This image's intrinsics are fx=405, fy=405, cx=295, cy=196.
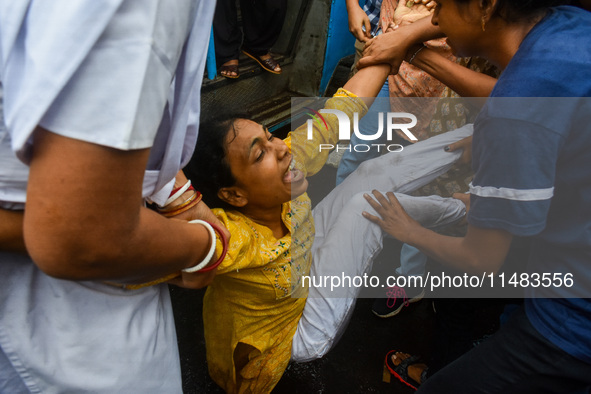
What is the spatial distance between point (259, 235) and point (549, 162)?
3.13ft

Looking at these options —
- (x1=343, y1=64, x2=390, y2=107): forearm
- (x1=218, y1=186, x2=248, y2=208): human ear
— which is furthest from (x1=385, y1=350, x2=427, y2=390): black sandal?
(x1=343, y1=64, x2=390, y2=107): forearm

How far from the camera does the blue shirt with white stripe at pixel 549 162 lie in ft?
3.22

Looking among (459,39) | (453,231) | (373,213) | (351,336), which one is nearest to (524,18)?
(459,39)

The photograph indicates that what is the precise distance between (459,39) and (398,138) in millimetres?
1496

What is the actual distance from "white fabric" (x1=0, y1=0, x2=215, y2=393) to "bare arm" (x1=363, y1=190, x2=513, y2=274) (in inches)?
35.5

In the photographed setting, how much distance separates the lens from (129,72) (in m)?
0.49

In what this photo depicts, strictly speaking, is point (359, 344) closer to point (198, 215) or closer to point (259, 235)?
point (259, 235)

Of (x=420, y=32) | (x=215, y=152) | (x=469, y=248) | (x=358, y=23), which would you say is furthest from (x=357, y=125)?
(x=358, y=23)

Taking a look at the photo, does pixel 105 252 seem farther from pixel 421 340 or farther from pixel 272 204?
pixel 421 340

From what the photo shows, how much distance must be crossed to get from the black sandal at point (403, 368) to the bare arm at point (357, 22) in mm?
1778

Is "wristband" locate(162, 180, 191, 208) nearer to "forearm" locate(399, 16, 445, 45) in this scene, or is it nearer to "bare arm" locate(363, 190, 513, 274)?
"bare arm" locate(363, 190, 513, 274)

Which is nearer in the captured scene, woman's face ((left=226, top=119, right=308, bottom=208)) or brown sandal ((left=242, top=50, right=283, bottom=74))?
woman's face ((left=226, top=119, right=308, bottom=208))

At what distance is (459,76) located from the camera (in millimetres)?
1691

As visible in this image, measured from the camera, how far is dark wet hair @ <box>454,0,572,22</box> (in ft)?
3.55
